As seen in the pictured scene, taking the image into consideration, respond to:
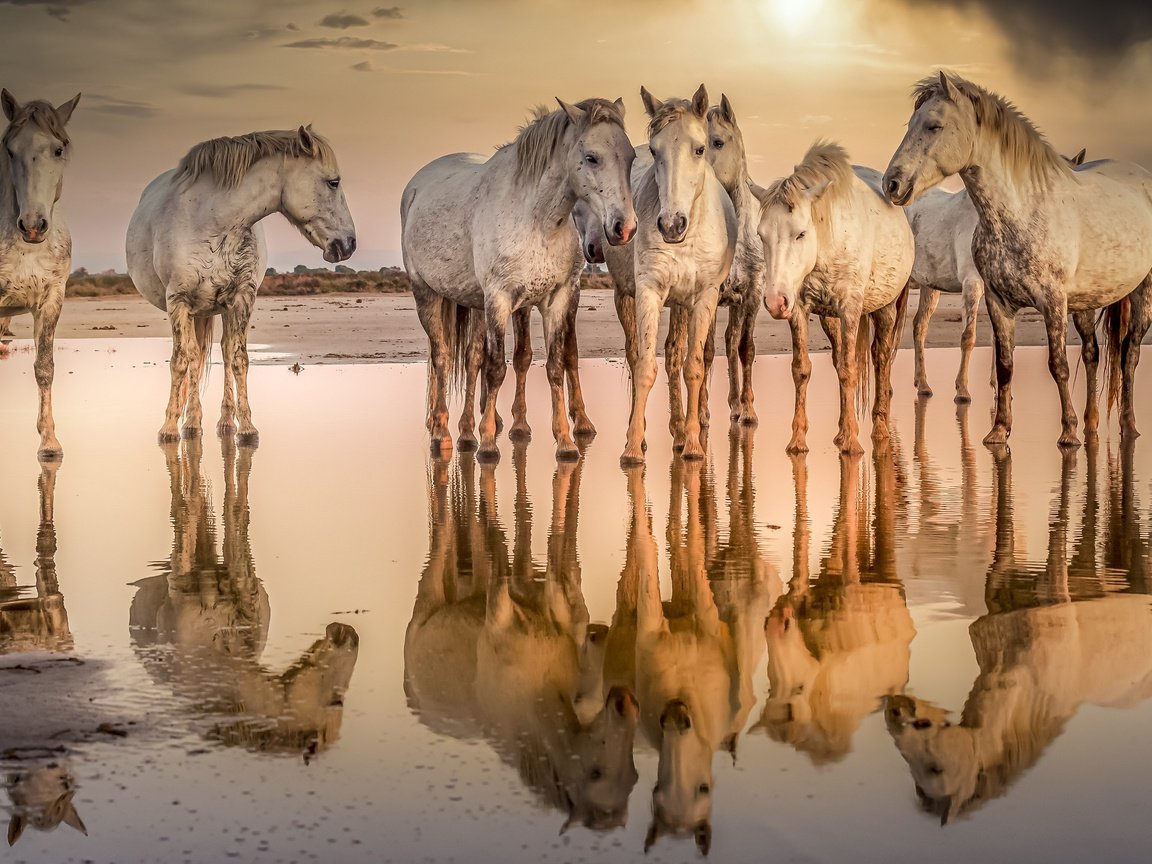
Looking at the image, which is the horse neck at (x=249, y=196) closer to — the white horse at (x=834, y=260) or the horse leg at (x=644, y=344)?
the horse leg at (x=644, y=344)

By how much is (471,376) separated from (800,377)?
2.73m

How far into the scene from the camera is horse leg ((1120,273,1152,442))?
40.5ft

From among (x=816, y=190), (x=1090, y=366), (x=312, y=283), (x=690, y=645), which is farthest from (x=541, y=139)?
(x=312, y=283)

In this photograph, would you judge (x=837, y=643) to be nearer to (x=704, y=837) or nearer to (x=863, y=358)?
(x=704, y=837)

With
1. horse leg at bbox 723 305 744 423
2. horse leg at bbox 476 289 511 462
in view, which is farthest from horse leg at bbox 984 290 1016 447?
horse leg at bbox 476 289 511 462

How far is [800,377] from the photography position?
11219 mm

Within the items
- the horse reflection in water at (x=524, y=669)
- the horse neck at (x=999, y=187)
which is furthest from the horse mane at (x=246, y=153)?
the horse reflection in water at (x=524, y=669)

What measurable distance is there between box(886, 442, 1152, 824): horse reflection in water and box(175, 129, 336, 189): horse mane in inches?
275

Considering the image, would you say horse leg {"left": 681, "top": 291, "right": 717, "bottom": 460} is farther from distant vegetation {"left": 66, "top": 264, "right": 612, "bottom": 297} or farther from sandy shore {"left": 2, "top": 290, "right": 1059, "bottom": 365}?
distant vegetation {"left": 66, "top": 264, "right": 612, "bottom": 297}

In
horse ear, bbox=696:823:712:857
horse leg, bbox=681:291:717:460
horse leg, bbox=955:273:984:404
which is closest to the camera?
horse ear, bbox=696:823:712:857

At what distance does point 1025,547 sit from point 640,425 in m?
3.72

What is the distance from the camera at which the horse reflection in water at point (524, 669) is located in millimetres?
3635

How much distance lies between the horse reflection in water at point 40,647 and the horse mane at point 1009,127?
23.0 ft

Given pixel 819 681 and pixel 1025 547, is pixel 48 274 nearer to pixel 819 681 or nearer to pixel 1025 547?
pixel 1025 547
